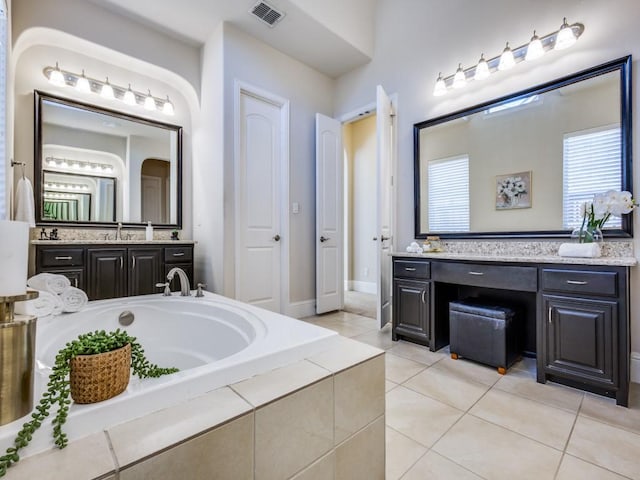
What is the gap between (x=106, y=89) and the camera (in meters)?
2.82

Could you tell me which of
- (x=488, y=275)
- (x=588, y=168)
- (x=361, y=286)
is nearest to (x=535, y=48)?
(x=588, y=168)

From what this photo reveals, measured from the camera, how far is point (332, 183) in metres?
3.72

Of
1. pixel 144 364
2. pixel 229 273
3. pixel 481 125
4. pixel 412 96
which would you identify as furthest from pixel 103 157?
pixel 481 125

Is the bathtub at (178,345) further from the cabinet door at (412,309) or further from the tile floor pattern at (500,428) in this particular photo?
the cabinet door at (412,309)

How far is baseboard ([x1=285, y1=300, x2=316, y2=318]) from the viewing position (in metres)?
3.39

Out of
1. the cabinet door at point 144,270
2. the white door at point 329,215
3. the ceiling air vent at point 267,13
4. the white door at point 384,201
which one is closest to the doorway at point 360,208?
the white door at point 329,215

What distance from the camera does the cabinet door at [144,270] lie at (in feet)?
8.51

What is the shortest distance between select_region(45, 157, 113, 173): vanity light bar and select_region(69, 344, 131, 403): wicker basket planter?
2691 mm

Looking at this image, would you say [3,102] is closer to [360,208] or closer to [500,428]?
[500,428]

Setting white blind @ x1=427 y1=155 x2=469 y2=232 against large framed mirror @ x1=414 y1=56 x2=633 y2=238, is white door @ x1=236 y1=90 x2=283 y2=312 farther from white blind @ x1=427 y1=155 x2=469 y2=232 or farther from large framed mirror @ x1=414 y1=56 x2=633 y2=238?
white blind @ x1=427 y1=155 x2=469 y2=232

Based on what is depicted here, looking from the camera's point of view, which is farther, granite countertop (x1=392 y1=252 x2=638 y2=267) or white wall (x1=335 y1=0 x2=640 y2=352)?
white wall (x1=335 y1=0 x2=640 y2=352)

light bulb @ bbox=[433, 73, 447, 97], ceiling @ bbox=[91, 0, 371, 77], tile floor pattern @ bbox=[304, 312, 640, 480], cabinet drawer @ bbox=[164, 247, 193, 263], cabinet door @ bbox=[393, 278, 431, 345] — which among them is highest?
ceiling @ bbox=[91, 0, 371, 77]

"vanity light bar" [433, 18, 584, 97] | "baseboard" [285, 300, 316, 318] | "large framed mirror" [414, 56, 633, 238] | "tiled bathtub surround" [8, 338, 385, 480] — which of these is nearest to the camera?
"tiled bathtub surround" [8, 338, 385, 480]

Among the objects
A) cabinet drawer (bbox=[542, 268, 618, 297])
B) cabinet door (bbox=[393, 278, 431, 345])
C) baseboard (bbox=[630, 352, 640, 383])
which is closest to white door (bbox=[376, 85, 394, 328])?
cabinet door (bbox=[393, 278, 431, 345])
